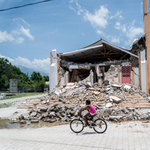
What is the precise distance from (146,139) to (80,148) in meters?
2.32

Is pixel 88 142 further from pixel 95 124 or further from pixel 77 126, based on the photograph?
pixel 77 126

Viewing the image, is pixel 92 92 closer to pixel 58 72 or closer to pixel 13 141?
pixel 58 72

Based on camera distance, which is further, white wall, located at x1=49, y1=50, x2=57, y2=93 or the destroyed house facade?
white wall, located at x1=49, y1=50, x2=57, y2=93

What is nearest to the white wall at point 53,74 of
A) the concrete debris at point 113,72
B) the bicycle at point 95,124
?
the concrete debris at point 113,72

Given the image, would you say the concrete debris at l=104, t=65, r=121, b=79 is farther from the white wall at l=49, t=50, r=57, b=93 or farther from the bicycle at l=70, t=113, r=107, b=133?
the bicycle at l=70, t=113, r=107, b=133

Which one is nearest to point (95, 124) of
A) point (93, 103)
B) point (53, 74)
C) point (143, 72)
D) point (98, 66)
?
point (93, 103)

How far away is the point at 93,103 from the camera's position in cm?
1213

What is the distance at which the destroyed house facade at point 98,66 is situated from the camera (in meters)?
18.2

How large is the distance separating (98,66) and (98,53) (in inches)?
83.8

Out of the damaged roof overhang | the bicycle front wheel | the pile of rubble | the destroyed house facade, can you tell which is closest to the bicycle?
the bicycle front wheel

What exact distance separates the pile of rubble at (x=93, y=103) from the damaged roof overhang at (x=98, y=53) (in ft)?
17.7

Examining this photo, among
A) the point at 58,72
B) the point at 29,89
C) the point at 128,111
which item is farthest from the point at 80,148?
the point at 29,89

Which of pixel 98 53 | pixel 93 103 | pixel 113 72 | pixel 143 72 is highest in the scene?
pixel 98 53

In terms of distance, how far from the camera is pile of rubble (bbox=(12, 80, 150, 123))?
9203 millimetres
